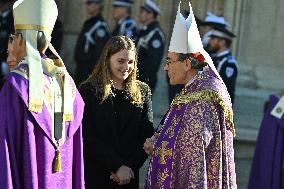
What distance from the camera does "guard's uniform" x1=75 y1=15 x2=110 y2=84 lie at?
9.88m

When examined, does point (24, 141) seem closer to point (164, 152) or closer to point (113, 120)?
point (164, 152)

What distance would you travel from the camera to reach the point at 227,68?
9.46 m

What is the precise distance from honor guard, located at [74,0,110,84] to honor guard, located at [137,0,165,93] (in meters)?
0.47

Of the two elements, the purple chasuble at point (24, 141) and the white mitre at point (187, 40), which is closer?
the purple chasuble at point (24, 141)

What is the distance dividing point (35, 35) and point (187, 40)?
3.10 feet

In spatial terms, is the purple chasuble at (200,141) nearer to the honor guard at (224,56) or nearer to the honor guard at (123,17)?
the honor guard at (224,56)

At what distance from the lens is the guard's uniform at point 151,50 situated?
31.7ft

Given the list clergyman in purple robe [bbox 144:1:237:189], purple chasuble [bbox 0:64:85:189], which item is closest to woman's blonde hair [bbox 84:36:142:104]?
clergyman in purple robe [bbox 144:1:237:189]

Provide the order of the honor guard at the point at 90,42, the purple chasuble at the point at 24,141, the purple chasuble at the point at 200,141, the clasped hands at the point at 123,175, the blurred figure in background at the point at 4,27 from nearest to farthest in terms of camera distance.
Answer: the purple chasuble at the point at 24,141 → the purple chasuble at the point at 200,141 → the clasped hands at the point at 123,175 → the blurred figure in background at the point at 4,27 → the honor guard at the point at 90,42

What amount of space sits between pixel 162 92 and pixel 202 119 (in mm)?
5780

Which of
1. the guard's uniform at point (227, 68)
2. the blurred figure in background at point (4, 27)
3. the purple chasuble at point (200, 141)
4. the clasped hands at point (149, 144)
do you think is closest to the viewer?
the purple chasuble at point (200, 141)

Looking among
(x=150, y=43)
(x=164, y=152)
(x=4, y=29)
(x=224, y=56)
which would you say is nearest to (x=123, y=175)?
(x=164, y=152)

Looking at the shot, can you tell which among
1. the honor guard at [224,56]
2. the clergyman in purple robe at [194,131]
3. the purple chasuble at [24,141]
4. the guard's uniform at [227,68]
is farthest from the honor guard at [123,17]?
the purple chasuble at [24,141]

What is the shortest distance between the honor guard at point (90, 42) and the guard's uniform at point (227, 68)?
145cm
